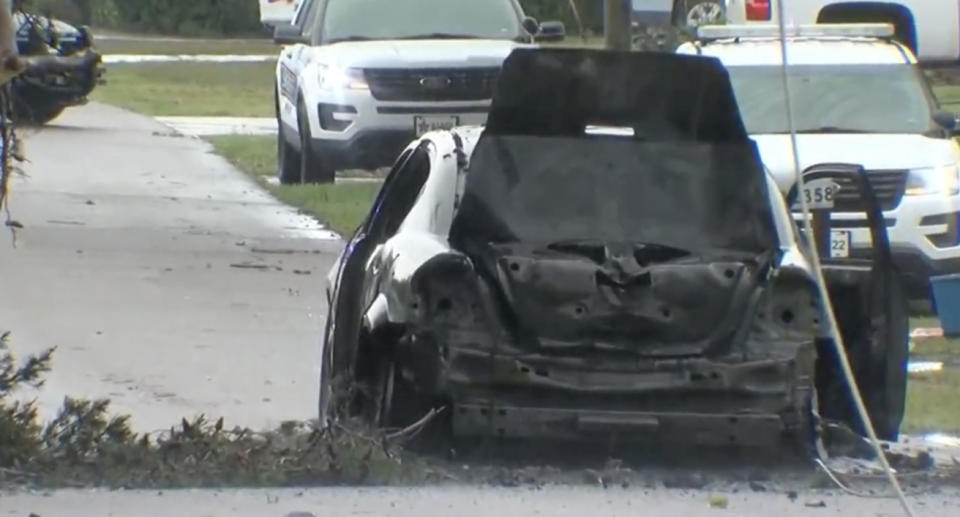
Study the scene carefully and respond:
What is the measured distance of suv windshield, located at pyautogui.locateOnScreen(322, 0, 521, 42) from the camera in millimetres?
19406

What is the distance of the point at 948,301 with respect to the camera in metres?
10.8

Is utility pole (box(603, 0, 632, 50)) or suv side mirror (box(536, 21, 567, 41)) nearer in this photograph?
utility pole (box(603, 0, 632, 50))

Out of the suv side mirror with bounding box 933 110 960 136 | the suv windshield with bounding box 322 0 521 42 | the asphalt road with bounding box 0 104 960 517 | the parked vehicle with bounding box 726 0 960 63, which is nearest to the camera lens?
the asphalt road with bounding box 0 104 960 517

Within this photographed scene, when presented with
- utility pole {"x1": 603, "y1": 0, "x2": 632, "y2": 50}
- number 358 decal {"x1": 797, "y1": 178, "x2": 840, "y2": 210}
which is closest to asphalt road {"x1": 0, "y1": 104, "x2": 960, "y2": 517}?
number 358 decal {"x1": 797, "y1": 178, "x2": 840, "y2": 210}

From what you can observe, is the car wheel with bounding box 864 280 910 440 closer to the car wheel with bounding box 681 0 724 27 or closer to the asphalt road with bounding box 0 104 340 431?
the asphalt road with bounding box 0 104 340 431

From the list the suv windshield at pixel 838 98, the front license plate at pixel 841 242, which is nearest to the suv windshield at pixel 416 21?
the suv windshield at pixel 838 98

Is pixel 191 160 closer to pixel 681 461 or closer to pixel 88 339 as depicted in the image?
pixel 88 339

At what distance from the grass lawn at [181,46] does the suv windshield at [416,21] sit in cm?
2992

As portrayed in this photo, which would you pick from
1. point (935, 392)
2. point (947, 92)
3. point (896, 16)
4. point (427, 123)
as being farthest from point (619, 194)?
point (947, 92)

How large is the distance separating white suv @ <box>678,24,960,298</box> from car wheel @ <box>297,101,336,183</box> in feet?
16.6

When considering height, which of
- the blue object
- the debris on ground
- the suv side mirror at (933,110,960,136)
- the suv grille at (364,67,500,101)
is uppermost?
the debris on ground

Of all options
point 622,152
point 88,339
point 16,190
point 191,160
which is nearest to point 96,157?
point 191,160

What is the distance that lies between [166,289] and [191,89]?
23.6m

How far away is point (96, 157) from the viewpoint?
22953mm
